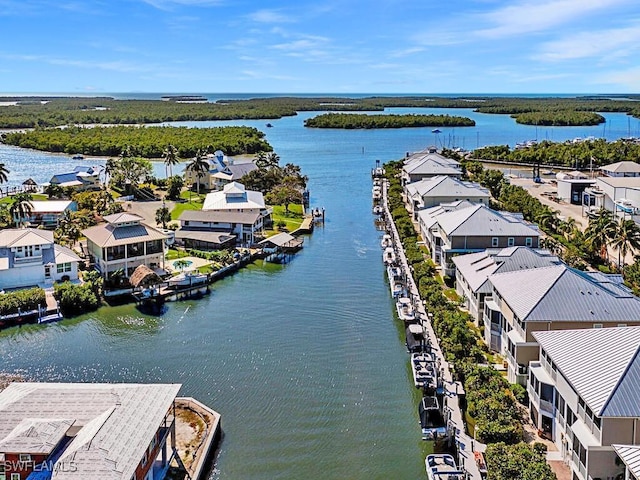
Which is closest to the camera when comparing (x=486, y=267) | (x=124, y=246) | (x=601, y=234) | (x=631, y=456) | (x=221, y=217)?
(x=631, y=456)

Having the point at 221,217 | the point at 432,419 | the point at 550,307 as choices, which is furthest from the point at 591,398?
the point at 221,217

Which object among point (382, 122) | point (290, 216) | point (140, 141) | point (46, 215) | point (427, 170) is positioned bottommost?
point (290, 216)

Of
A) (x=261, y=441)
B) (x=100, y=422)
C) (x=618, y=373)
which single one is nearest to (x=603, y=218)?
(x=618, y=373)

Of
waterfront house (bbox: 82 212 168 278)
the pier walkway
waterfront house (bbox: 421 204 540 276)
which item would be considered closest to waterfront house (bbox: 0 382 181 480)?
the pier walkway

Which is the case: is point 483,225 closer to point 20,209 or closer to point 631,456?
point 631,456

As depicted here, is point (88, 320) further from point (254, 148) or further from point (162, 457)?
point (254, 148)

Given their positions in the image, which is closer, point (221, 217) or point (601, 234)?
point (601, 234)

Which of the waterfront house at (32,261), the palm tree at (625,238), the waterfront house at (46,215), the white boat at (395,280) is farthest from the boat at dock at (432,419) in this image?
the waterfront house at (46,215)

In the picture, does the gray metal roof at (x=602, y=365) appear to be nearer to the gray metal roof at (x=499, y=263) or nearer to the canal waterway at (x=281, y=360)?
the canal waterway at (x=281, y=360)
